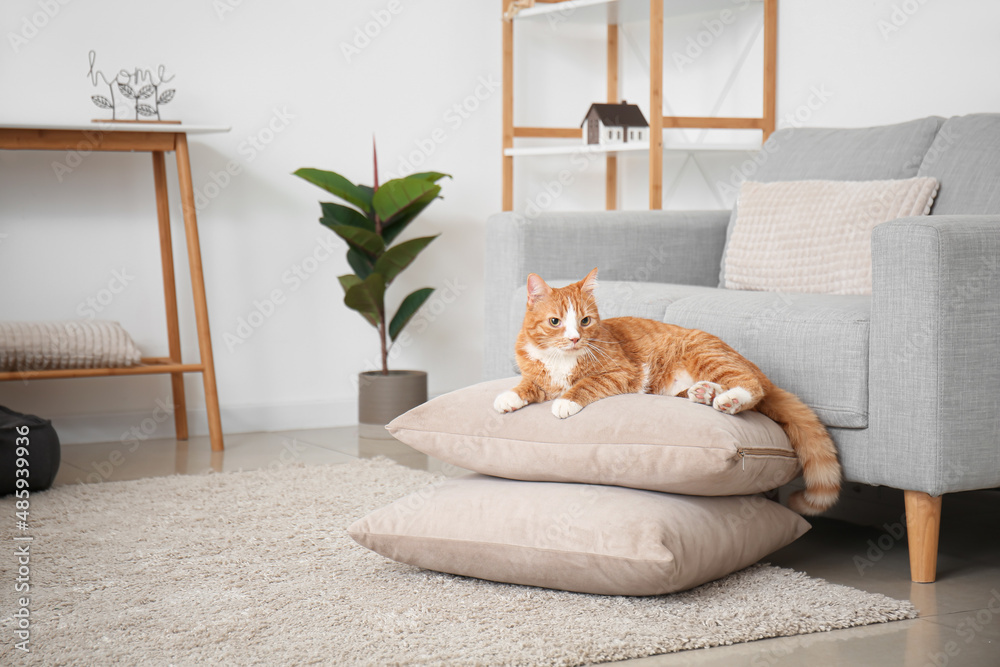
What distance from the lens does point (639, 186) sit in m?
4.00

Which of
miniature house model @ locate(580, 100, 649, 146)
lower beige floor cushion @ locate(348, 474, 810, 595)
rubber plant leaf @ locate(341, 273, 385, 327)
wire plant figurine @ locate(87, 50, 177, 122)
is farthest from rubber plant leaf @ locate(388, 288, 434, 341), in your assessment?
lower beige floor cushion @ locate(348, 474, 810, 595)

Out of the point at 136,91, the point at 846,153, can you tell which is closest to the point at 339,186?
the point at 136,91

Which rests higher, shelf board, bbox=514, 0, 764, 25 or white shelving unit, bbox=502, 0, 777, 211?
shelf board, bbox=514, 0, 764, 25

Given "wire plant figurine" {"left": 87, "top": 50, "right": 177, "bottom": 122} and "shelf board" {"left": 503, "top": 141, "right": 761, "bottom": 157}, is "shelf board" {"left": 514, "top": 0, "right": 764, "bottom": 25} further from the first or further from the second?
"wire plant figurine" {"left": 87, "top": 50, "right": 177, "bottom": 122}

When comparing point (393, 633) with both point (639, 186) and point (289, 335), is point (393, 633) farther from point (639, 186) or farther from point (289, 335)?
point (639, 186)

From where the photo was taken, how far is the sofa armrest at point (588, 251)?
2.58 metres

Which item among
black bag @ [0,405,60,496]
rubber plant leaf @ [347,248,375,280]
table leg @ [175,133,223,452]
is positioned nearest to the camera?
black bag @ [0,405,60,496]

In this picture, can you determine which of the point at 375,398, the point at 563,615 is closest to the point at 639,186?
the point at 375,398

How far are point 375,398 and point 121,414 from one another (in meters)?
0.81

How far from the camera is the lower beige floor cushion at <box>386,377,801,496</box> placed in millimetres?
1672

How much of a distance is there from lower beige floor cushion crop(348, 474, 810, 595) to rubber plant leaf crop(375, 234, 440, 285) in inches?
61.8

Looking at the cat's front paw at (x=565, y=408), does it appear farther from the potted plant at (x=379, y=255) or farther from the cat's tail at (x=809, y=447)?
the potted plant at (x=379, y=255)

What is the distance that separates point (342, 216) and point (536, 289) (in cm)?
160

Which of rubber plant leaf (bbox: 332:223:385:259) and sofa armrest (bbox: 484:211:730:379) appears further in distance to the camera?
rubber plant leaf (bbox: 332:223:385:259)
